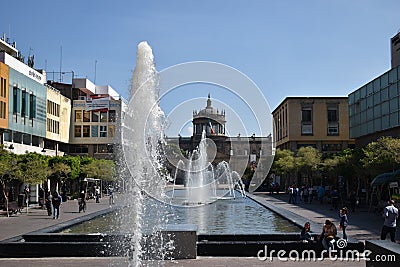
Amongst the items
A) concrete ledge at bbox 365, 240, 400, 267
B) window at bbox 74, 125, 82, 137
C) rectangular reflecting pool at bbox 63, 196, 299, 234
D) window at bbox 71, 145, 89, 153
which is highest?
window at bbox 74, 125, 82, 137

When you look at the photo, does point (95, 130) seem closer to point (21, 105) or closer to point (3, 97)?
point (21, 105)

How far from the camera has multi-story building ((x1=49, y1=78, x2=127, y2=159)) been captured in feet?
266

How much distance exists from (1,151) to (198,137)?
289 ft

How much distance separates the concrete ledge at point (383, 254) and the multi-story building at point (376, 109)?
34.0 m

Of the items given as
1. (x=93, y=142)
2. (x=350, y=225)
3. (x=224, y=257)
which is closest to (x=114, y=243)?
(x=224, y=257)

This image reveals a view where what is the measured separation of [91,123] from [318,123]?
34335 millimetres

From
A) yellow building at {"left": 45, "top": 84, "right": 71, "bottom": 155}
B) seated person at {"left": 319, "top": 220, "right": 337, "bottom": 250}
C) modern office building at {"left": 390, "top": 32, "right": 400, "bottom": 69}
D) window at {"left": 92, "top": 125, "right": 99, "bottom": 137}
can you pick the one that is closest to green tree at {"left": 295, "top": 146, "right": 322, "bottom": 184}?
modern office building at {"left": 390, "top": 32, "right": 400, "bottom": 69}

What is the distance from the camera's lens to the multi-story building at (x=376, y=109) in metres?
42.7

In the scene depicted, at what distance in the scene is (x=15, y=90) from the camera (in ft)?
170

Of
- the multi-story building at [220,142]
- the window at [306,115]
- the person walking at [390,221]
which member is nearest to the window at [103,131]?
the window at [306,115]

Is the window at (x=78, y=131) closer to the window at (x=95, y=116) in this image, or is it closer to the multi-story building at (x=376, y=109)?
the window at (x=95, y=116)

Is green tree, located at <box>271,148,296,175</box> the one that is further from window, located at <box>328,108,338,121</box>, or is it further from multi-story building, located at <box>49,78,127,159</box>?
multi-story building, located at <box>49,78,127,159</box>

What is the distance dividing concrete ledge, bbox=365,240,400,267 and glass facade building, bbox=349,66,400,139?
111 ft

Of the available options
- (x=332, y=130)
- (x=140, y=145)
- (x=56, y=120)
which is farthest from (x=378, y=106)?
(x=56, y=120)
